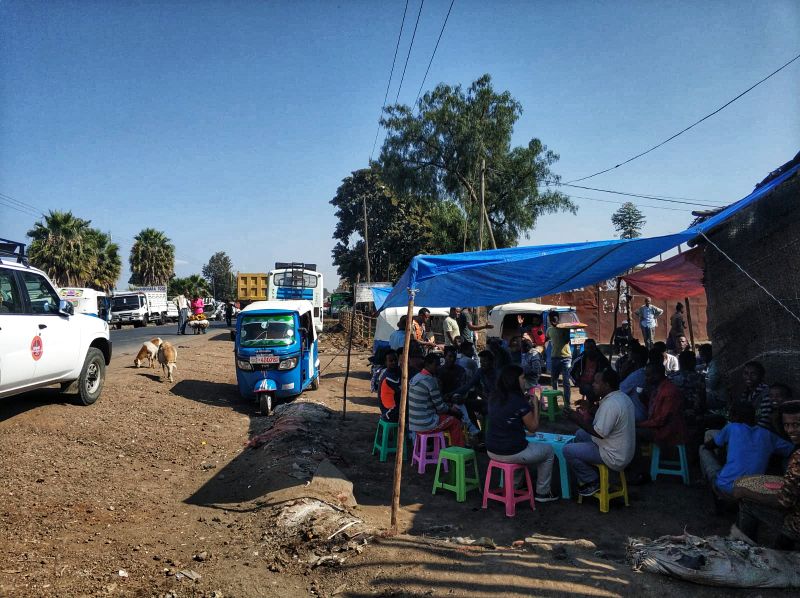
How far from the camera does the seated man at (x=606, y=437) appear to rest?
5145 millimetres

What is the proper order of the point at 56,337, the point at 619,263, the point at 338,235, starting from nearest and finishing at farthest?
the point at 619,263
the point at 56,337
the point at 338,235

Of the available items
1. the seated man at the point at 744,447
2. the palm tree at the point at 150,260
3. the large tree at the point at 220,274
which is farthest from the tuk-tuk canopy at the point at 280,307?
the large tree at the point at 220,274

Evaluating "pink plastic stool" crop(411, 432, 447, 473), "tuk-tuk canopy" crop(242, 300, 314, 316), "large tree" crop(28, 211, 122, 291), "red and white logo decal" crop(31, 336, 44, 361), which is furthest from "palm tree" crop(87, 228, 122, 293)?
"pink plastic stool" crop(411, 432, 447, 473)

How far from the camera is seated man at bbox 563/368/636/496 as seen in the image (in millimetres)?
5145

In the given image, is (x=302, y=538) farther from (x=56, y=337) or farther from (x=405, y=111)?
(x=405, y=111)

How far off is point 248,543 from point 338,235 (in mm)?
50051

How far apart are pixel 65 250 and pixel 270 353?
103 feet

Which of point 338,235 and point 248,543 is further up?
point 338,235

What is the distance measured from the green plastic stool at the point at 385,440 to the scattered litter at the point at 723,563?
4047 mm

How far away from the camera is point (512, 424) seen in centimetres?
527

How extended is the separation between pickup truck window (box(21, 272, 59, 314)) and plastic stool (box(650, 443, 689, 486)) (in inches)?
320

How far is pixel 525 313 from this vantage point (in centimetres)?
1521

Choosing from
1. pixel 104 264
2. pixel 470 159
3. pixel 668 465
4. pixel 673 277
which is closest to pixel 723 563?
pixel 668 465

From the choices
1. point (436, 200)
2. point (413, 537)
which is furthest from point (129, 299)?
point (413, 537)
